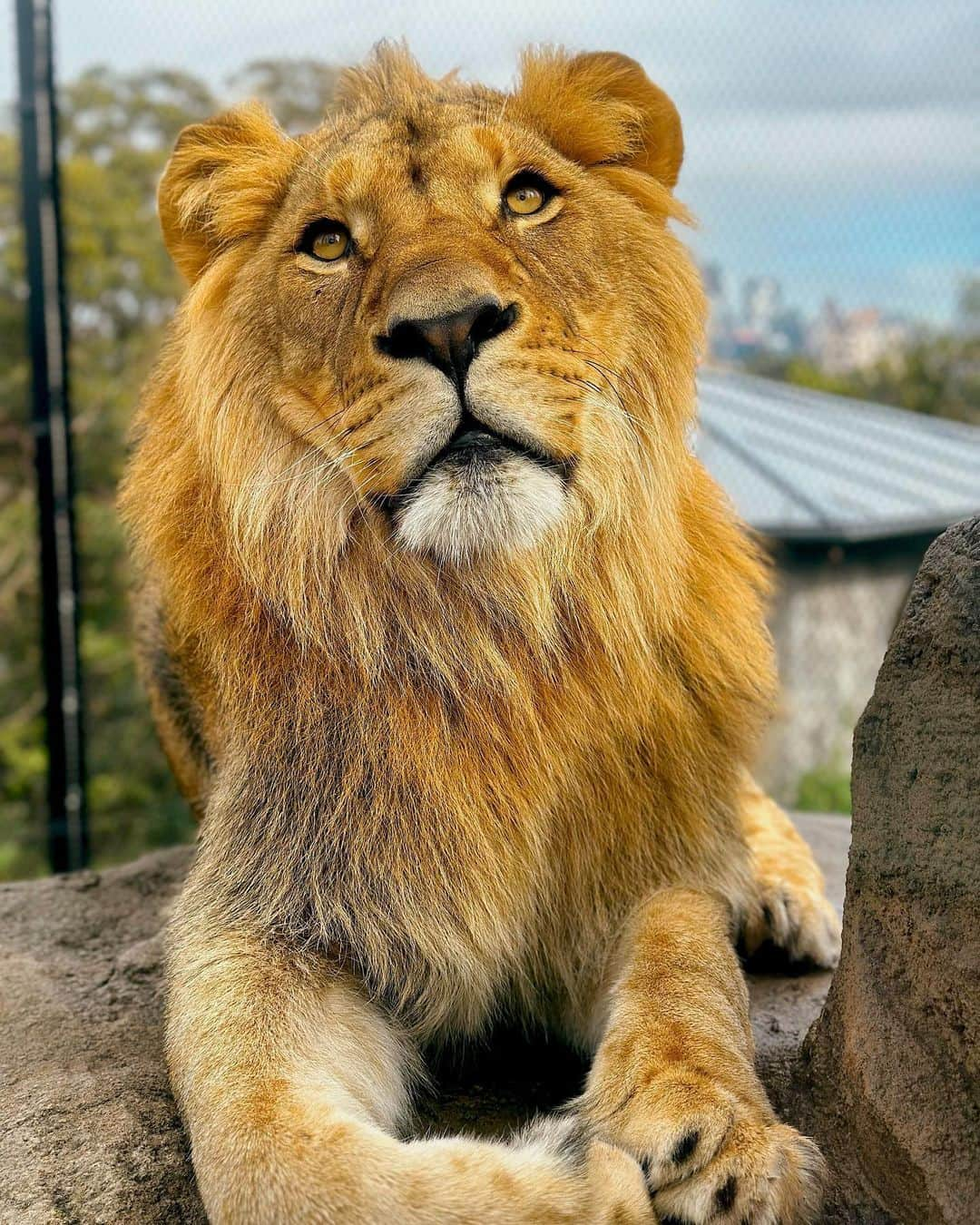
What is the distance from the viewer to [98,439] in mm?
8055

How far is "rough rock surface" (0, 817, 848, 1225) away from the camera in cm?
214

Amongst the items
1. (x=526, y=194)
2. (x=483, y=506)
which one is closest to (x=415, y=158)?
(x=526, y=194)

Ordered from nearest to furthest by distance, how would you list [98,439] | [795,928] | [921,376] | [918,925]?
[918,925] → [795,928] → [98,439] → [921,376]

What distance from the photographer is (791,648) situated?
26.3ft

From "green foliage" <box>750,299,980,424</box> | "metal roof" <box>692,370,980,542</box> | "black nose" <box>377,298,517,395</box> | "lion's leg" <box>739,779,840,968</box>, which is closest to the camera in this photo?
"black nose" <box>377,298,517,395</box>

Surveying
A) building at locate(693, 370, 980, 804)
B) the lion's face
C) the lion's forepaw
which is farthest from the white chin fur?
building at locate(693, 370, 980, 804)

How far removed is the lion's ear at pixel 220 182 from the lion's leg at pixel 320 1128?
1.34 metres

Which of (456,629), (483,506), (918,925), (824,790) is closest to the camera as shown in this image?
(918,925)

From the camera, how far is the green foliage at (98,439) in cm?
721

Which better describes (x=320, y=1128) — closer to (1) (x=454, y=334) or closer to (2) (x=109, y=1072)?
(2) (x=109, y=1072)

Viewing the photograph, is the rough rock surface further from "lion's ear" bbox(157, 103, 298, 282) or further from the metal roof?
the metal roof

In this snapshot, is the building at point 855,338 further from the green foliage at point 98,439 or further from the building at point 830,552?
the green foliage at point 98,439

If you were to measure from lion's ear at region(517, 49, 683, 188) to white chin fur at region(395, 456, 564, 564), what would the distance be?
2.70 feet

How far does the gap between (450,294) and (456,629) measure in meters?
0.57
